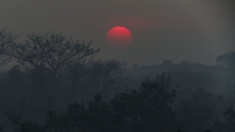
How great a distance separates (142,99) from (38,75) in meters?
25.4

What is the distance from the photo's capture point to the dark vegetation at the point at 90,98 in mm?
23047

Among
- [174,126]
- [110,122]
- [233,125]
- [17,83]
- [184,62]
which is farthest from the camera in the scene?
[184,62]

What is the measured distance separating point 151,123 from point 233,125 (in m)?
4.58

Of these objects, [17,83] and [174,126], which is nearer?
[174,126]

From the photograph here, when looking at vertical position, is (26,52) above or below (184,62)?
below

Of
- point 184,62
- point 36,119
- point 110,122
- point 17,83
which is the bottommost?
point 110,122

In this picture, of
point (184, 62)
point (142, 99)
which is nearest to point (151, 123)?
point (142, 99)

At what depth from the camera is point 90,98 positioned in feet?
148

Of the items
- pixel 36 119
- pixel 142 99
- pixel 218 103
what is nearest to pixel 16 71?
pixel 36 119

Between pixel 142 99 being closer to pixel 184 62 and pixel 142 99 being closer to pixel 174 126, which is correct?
pixel 174 126

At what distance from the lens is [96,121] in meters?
23.0

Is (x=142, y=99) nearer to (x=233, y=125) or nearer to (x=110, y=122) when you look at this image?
(x=110, y=122)

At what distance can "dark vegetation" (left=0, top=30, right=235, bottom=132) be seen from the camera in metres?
23.0

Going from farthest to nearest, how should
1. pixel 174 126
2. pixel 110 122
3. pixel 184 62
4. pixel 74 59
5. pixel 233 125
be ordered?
pixel 184 62, pixel 74 59, pixel 233 125, pixel 174 126, pixel 110 122
